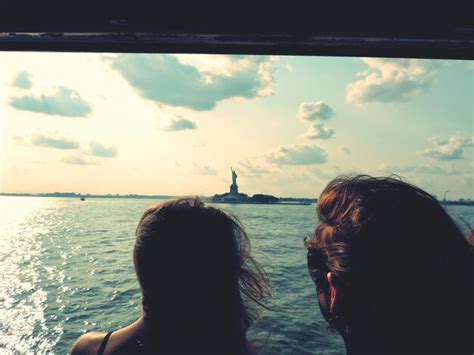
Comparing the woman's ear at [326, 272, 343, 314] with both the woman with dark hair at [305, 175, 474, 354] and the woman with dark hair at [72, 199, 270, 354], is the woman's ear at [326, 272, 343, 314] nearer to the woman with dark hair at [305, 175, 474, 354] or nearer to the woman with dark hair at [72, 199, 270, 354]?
the woman with dark hair at [305, 175, 474, 354]

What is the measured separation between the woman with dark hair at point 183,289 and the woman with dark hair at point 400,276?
645 mm

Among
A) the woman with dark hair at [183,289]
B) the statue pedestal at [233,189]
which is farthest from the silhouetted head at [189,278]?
the statue pedestal at [233,189]

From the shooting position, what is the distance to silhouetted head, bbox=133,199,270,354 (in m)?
1.54

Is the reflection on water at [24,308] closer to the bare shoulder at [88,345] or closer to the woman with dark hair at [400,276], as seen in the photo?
the bare shoulder at [88,345]

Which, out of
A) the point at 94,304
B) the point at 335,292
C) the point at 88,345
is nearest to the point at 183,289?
the point at 88,345

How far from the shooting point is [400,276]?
3.09ft

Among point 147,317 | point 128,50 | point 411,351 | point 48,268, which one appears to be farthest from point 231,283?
point 48,268

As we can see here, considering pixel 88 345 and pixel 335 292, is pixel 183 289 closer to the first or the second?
pixel 88 345

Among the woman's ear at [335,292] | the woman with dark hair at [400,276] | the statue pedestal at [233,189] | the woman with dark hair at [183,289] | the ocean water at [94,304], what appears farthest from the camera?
the statue pedestal at [233,189]

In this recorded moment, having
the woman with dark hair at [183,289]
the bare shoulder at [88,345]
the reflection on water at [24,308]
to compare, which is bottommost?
the reflection on water at [24,308]

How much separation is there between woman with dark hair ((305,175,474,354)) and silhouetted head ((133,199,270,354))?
0.64m

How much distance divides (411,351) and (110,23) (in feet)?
5.51

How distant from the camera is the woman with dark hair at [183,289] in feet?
5.02

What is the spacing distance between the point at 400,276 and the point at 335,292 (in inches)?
7.9
